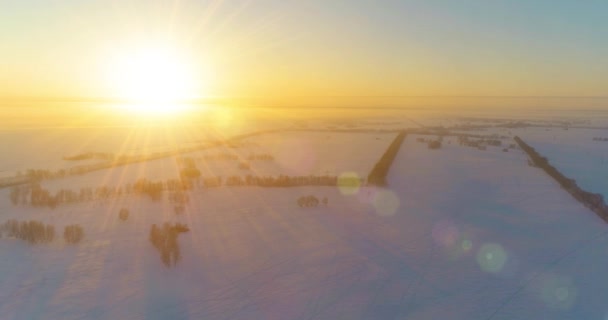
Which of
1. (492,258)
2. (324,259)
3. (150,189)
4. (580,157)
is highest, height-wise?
(580,157)

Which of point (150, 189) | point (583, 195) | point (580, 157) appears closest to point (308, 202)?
point (150, 189)

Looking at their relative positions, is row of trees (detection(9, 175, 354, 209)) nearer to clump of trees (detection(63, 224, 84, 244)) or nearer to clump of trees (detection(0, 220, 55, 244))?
clump of trees (detection(0, 220, 55, 244))

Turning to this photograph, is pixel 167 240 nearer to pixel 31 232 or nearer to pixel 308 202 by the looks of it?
pixel 31 232

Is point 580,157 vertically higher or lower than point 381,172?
higher

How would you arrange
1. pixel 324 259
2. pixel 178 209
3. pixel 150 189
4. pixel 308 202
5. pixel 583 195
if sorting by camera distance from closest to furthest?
pixel 324 259
pixel 178 209
pixel 308 202
pixel 583 195
pixel 150 189

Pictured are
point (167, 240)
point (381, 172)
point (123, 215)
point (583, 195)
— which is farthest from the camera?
point (381, 172)

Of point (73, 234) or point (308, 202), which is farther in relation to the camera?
point (308, 202)

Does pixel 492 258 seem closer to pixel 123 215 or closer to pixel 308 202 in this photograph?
pixel 308 202
